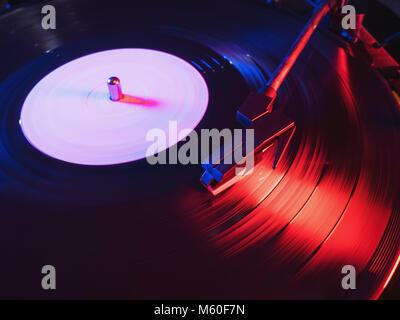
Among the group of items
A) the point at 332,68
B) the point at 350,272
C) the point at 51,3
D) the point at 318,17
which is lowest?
the point at 350,272

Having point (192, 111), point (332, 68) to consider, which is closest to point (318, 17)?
point (332, 68)

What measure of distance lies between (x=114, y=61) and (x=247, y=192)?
52 centimetres

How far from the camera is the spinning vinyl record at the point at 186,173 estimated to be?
0.45 meters

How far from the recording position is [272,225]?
504mm

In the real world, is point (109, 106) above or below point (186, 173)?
above

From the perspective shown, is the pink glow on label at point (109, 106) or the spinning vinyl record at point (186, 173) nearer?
the spinning vinyl record at point (186, 173)

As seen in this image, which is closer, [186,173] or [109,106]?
[186,173]

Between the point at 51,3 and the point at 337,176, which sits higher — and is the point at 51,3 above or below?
above

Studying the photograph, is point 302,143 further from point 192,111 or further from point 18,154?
point 18,154

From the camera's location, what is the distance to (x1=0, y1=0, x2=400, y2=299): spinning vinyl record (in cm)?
45

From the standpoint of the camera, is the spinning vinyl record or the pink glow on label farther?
the pink glow on label

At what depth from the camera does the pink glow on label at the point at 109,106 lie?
0.64 m

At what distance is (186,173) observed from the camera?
57 cm

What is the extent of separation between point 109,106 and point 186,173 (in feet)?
0.88
